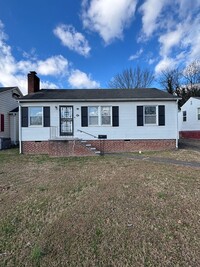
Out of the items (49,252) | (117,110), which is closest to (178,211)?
(49,252)

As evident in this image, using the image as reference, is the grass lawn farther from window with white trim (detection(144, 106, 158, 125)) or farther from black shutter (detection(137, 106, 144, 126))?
window with white trim (detection(144, 106, 158, 125))

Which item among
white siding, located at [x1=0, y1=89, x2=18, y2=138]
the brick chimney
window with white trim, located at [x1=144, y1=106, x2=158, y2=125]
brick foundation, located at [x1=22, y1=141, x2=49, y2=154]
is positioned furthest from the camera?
white siding, located at [x1=0, y1=89, x2=18, y2=138]

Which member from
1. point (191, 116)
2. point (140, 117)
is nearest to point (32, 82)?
point (140, 117)

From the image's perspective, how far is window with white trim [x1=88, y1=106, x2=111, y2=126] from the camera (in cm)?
1285

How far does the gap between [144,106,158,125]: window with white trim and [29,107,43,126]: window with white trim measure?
21.4ft

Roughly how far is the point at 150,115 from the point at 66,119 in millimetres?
5263

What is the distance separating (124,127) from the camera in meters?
12.8

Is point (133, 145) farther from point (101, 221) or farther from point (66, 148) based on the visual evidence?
point (101, 221)

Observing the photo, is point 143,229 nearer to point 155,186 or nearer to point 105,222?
point 105,222

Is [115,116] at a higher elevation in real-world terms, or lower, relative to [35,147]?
higher

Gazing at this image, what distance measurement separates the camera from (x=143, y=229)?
12.1 feet

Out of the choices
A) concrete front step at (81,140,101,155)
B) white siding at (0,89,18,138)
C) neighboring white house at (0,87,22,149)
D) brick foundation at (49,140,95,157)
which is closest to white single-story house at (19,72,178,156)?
concrete front step at (81,140,101,155)

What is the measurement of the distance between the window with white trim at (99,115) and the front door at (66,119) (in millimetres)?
1189

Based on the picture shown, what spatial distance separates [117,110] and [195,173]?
271 inches
